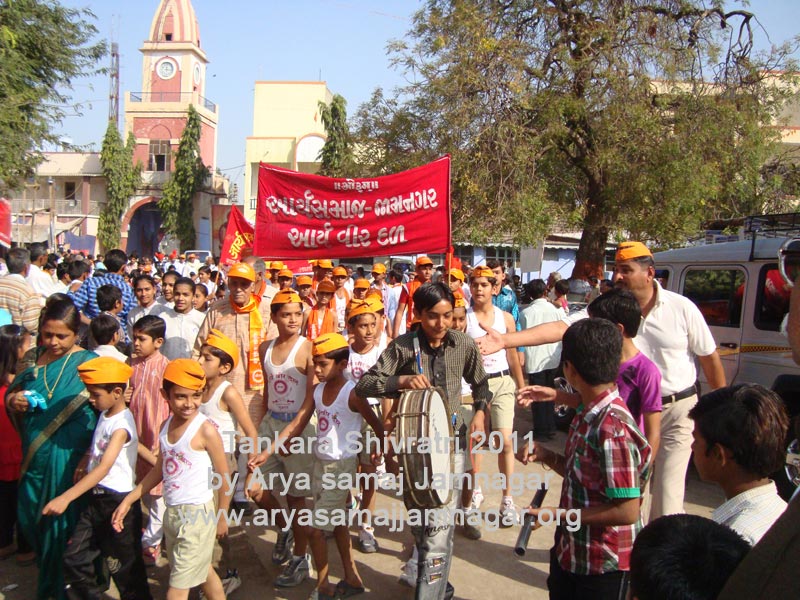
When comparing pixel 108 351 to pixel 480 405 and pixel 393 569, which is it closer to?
pixel 393 569

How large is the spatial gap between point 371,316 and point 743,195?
39.4ft

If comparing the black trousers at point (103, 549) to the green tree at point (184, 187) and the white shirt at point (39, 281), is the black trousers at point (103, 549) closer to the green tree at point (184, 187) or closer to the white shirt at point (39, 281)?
the white shirt at point (39, 281)

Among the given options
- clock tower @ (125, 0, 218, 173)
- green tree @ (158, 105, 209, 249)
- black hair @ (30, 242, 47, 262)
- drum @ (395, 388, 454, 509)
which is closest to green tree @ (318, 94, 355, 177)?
green tree @ (158, 105, 209, 249)

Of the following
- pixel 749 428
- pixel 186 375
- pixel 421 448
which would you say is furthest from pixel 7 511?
pixel 749 428

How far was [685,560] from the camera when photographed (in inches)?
55.6

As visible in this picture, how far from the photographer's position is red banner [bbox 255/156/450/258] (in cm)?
554

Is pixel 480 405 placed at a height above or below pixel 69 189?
below

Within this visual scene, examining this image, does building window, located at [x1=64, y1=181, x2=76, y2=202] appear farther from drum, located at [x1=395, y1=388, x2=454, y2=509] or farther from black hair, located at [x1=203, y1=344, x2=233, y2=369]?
drum, located at [x1=395, y1=388, x2=454, y2=509]

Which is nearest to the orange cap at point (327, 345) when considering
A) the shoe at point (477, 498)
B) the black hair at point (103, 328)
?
the black hair at point (103, 328)

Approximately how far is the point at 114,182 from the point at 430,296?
135ft

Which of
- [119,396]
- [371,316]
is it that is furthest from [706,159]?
[119,396]

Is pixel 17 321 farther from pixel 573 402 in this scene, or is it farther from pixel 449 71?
pixel 449 71

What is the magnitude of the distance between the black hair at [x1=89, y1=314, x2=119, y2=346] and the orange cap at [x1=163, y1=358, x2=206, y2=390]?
4.71ft

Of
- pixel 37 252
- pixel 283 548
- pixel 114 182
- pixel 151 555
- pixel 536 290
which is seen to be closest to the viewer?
pixel 151 555
